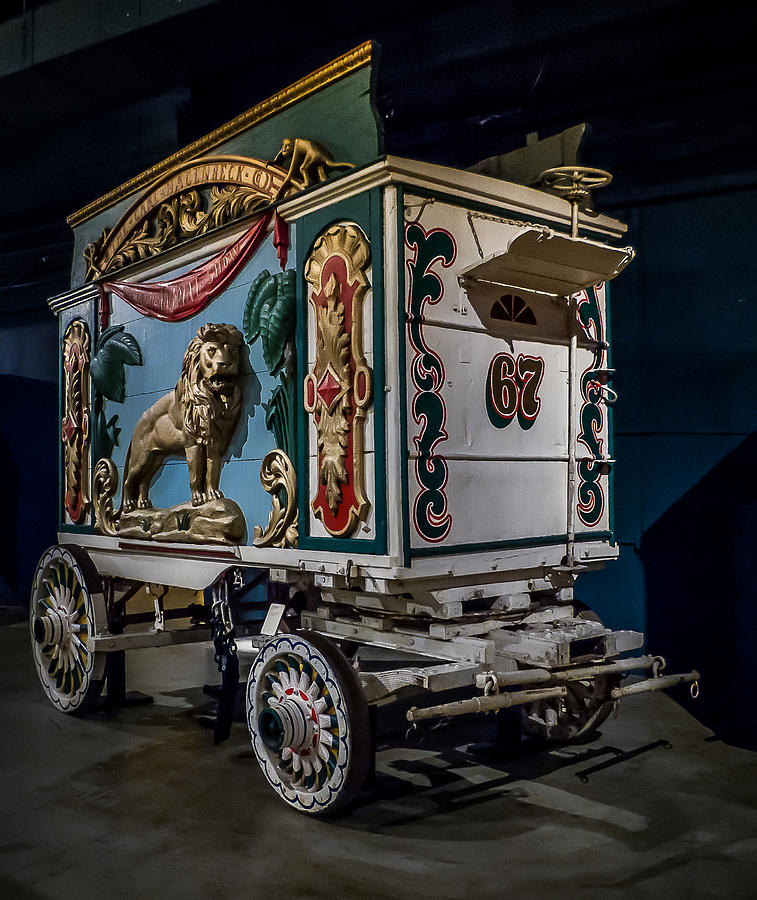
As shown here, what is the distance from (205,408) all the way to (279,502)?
2.36 ft

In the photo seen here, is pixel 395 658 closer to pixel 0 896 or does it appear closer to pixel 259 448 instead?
pixel 259 448

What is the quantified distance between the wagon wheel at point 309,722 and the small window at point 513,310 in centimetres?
176

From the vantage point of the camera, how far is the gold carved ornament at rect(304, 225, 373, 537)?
4.12 meters

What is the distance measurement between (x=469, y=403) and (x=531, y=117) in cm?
400

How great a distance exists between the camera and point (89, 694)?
19.4 feet

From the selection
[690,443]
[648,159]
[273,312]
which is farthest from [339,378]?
[648,159]

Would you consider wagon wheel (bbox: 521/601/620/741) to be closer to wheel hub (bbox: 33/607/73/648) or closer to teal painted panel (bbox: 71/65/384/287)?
teal painted panel (bbox: 71/65/384/287)

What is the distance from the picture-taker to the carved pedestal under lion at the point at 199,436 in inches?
192

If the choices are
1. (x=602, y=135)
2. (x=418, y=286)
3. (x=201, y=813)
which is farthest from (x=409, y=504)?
(x=602, y=135)

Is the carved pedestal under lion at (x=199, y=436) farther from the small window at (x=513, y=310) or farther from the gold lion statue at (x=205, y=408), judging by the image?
the small window at (x=513, y=310)

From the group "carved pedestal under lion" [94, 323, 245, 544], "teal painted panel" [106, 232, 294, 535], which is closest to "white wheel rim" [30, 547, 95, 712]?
"carved pedestal under lion" [94, 323, 245, 544]

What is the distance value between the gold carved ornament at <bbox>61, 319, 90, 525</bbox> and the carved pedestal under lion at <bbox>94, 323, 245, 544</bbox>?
861mm

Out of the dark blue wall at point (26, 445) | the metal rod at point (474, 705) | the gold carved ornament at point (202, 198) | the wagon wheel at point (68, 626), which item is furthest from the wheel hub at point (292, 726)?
the dark blue wall at point (26, 445)

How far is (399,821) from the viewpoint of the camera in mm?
4094
